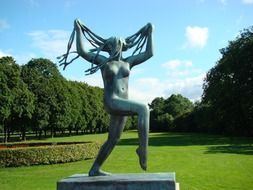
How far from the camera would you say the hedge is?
82.7ft

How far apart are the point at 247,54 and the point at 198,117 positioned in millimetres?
33258

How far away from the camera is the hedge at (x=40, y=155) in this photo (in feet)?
82.7

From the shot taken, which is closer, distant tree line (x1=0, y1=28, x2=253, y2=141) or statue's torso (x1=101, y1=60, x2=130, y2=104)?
statue's torso (x1=101, y1=60, x2=130, y2=104)

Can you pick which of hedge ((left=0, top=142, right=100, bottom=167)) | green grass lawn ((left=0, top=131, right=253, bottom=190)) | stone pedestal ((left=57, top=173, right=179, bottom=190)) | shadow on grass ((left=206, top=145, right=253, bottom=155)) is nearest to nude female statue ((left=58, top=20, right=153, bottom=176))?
stone pedestal ((left=57, top=173, right=179, bottom=190))

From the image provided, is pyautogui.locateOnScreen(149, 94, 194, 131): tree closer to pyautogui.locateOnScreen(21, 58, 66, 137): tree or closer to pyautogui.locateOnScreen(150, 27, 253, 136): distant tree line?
pyautogui.locateOnScreen(150, 27, 253, 136): distant tree line

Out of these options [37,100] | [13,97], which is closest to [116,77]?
[13,97]

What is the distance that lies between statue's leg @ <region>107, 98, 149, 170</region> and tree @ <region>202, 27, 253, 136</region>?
44.3 meters

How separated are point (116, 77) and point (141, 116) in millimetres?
1053

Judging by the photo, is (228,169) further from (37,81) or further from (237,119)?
(37,81)

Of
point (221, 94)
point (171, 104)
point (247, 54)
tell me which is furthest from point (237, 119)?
point (171, 104)

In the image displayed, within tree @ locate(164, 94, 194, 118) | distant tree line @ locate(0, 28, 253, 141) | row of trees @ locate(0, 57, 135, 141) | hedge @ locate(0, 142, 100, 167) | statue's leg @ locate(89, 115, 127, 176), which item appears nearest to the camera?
statue's leg @ locate(89, 115, 127, 176)

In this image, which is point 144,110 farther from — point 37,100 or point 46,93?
point 46,93

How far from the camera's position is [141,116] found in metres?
9.16

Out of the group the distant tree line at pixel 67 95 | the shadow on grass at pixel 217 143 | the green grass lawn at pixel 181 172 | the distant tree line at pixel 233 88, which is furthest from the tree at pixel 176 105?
the green grass lawn at pixel 181 172
